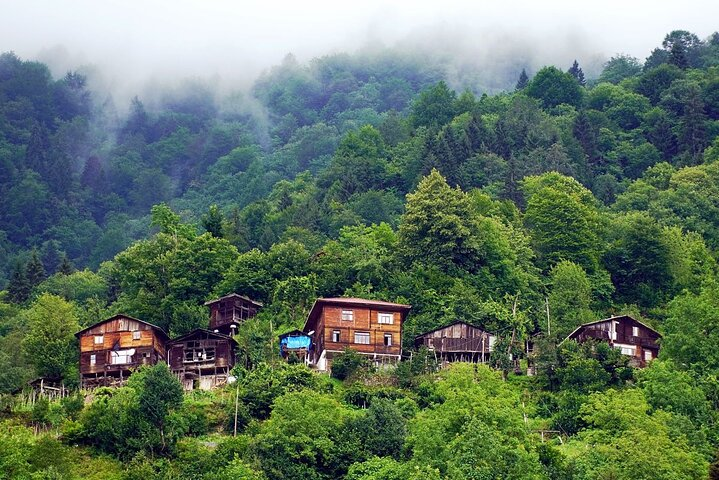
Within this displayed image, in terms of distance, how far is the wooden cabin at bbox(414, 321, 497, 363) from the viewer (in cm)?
8244

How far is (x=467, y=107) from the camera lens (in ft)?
453

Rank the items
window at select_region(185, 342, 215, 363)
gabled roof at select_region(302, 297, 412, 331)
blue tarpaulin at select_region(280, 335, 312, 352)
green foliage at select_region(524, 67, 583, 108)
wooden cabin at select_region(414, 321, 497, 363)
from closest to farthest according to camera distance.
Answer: gabled roof at select_region(302, 297, 412, 331) → wooden cabin at select_region(414, 321, 497, 363) → window at select_region(185, 342, 215, 363) → blue tarpaulin at select_region(280, 335, 312, 352) → green foliage at select_region(524, 67, 583, 108)

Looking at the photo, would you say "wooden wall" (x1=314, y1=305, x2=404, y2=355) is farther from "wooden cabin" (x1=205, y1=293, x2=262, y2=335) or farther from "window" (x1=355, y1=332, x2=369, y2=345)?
"wooden cabin" (x1=205, y1=293, x2=262, y2=335)

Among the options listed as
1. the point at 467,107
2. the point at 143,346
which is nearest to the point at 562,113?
the point at 467,107

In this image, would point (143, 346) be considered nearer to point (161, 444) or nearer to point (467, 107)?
point (161, 444)

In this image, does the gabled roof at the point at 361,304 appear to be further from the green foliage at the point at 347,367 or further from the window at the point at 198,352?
the window at the point at 198,352

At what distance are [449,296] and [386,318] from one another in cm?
607

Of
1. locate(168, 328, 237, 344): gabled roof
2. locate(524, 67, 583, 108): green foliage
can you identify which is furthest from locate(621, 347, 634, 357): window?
locate(524, 67, 583, 108): green foliage

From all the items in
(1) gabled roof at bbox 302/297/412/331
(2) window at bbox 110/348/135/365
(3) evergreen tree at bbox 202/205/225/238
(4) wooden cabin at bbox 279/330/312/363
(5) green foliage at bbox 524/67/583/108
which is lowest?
(2) window at bbox 110/348/135/365

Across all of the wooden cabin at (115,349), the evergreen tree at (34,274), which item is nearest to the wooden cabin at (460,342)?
the wooden cabin at (115,349)

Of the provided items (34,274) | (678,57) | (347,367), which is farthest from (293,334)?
(678,57)

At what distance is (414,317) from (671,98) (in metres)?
59.7

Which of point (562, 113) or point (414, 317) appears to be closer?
point (414, 317)

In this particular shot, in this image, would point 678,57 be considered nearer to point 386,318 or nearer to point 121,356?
point 386,318
